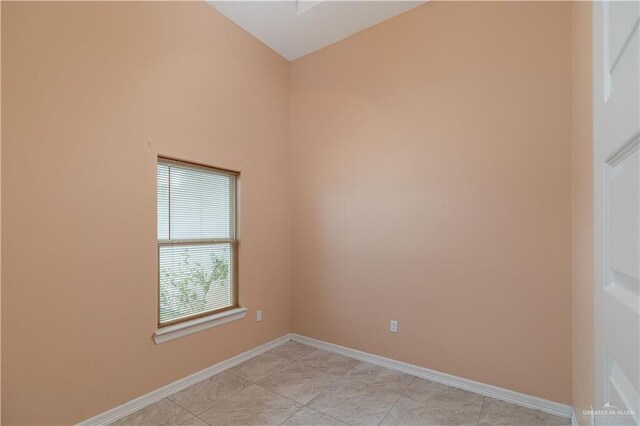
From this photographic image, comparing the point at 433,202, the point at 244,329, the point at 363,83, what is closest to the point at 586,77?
the point at 433,202

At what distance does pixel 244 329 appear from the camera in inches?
128

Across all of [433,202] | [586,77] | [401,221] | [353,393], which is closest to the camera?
[586,77]

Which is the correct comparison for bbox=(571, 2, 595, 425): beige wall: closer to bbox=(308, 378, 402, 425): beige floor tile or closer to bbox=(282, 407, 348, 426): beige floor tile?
bbox=(308, 378, 402, 425): beige floor tile

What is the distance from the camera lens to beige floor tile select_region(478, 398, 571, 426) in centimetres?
217

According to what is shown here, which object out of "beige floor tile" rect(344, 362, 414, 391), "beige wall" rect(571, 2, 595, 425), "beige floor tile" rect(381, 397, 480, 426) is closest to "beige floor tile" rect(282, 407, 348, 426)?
"beige floor tile" rect(381, 397, 480, 426)

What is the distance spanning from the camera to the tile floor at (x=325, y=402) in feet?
7.31

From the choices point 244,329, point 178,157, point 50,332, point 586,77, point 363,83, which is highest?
point 363,83

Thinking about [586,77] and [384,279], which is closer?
[586,77]

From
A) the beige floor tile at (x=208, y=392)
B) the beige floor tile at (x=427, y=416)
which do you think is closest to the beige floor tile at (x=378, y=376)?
the beige floor tile at (x=427, y=416)

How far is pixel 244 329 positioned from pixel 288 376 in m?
0.68

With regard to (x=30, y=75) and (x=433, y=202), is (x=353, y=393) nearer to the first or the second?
(x=433, y=202)

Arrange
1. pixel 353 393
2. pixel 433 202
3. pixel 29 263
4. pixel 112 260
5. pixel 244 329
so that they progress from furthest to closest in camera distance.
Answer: pixel 244 329 → pixel 433 202 → pixel 353 393 → pixel 112 260 → pixel 29 263

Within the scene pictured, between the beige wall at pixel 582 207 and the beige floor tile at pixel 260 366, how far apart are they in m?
2.34

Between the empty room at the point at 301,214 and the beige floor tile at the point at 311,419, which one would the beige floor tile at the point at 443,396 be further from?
the beige floor tile at the point at 311,419
